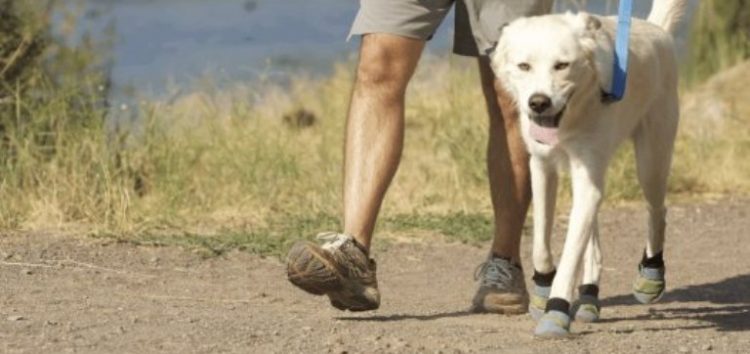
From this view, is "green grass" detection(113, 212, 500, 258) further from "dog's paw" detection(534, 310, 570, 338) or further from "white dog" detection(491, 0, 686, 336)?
"dog's paw" detection(534, 310, 570, 338)

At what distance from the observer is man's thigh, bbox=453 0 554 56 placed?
21.3 ft

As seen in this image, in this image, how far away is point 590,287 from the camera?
22.3 feet

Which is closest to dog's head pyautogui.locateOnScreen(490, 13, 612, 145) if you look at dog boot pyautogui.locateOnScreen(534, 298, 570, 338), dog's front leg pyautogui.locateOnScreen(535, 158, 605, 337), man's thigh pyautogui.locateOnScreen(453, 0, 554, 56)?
dog's front leg pyautogui.locateOnScreen(535, 158, 605, 337)

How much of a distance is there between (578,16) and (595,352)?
3.62 feet

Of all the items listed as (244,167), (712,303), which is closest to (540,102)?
(712,303)

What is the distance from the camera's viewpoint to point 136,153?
9.63 m

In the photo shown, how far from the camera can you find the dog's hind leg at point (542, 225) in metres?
6.45

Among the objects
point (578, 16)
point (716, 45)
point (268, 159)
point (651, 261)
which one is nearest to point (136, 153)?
point (268, 159)

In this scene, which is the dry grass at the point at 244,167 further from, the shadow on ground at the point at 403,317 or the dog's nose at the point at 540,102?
the dog's nose at the point at 540,102

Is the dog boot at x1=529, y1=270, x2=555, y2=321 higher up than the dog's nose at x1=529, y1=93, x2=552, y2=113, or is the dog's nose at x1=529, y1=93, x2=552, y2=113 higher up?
the dog's nose at x1=529, y1=93, x2=552, y2=113

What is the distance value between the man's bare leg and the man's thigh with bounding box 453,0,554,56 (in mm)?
223

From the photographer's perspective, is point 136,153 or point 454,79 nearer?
point 136,153

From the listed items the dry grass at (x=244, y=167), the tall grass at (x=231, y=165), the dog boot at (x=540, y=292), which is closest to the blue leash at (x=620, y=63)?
the dog boot at (x=540, y=292)

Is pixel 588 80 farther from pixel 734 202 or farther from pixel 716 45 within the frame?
pixel 716 45
